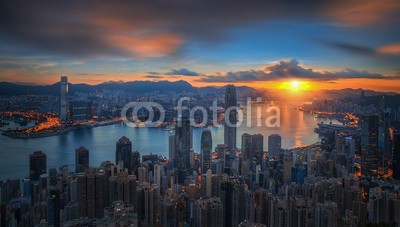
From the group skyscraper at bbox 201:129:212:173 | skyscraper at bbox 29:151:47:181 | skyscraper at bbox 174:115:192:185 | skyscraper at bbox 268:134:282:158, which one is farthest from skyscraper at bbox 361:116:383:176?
skyscraper at bbox 29:151:47:181

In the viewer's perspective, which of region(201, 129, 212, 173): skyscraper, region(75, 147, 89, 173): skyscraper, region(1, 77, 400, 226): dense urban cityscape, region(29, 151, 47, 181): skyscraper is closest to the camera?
region(1, 77, 400, 226): dense urban cityscape

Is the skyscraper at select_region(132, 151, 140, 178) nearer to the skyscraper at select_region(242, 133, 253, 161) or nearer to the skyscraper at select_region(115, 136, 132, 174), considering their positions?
the skyscraper at select_region(115, 136, 132, 174)

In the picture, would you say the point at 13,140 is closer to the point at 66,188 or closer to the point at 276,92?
the point at 66,188

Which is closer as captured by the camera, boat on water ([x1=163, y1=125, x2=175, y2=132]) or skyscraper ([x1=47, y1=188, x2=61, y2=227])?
skyscraper ([x1=47, y1=188, x2=61, y2=227])

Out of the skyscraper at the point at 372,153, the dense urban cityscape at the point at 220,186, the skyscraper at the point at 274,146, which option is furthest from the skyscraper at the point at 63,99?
the skyscraper at the point at 372,153

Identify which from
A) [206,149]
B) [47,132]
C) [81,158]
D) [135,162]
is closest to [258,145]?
[206,149]

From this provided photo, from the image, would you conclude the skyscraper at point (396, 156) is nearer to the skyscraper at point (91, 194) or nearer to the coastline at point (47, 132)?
the skyscraper at point (91, 194)
